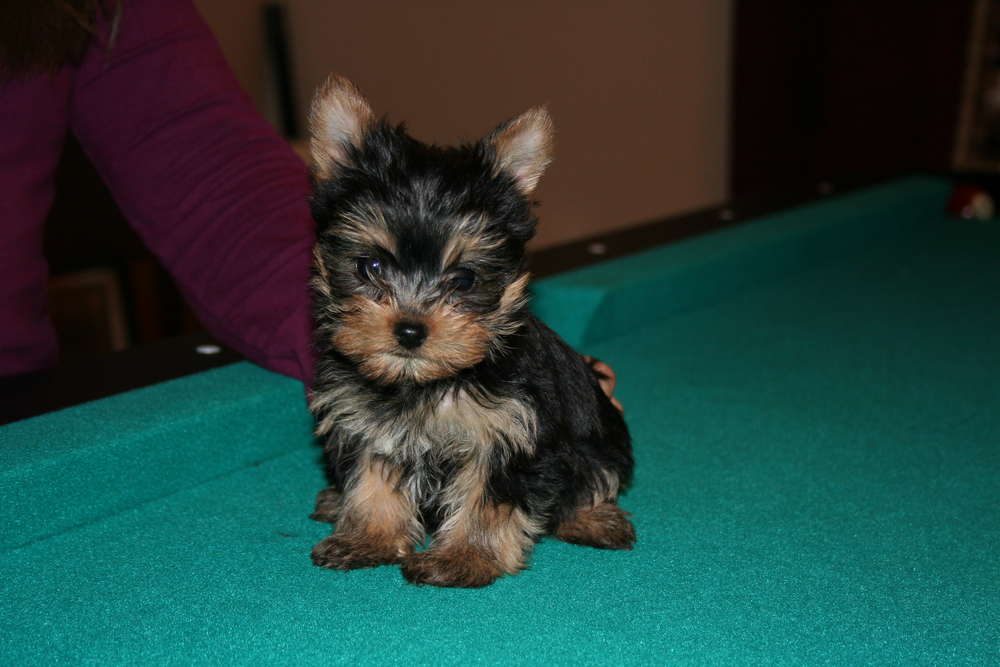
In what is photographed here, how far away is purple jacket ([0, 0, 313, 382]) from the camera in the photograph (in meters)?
2.88

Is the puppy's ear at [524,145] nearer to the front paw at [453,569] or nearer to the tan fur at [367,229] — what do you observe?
the tan fur at [367,229]

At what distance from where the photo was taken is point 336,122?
2230 mm

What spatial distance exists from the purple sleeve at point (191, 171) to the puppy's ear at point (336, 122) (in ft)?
2.55

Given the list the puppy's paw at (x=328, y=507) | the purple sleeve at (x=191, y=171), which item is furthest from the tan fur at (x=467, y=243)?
the purple sleeve at (x=191, y=171)

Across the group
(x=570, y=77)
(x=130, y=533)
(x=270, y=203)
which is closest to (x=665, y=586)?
(x=130, y=533)

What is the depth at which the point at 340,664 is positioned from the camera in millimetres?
1940

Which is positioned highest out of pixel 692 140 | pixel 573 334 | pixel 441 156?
pixel 441 156

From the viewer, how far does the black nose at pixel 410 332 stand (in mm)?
2057

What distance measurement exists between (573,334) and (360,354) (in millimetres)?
1855

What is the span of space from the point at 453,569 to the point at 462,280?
0.67 metres

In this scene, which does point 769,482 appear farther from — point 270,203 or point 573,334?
point 270,203

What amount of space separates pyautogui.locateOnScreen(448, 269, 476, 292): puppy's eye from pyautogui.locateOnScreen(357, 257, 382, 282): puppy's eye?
0.16 metres

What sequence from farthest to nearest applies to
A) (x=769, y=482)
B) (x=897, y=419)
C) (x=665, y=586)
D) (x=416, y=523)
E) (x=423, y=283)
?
(x=897, y=419), (x=769, y=482), (x=416, y=523), (x=665, y=586), (x=423, y=283)

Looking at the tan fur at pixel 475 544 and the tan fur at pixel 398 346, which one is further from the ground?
the tan fur at pixel 398 346
